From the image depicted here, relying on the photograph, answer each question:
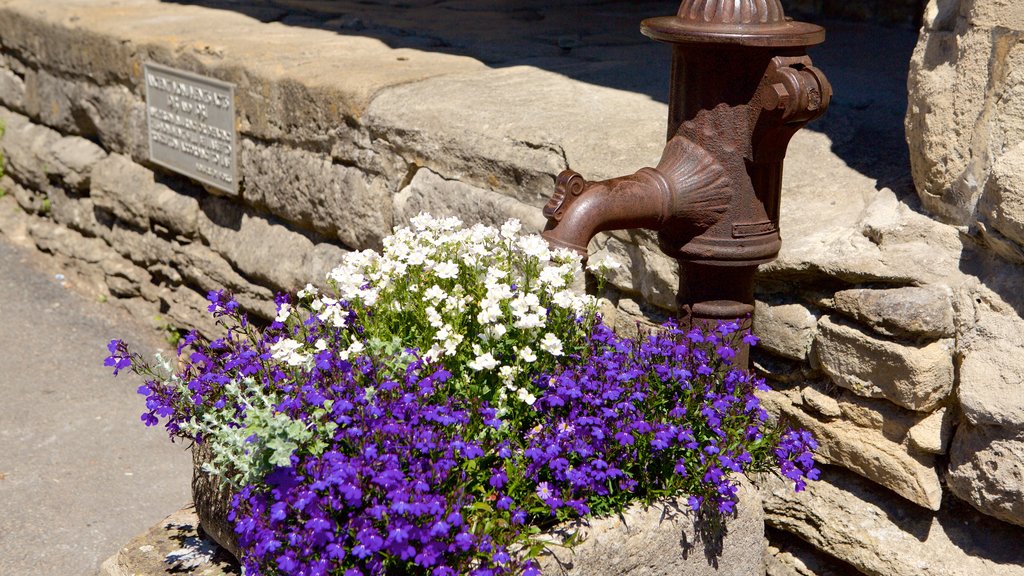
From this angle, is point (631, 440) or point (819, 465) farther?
point (819, 465)

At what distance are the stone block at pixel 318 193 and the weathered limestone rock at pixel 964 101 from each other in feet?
5.41

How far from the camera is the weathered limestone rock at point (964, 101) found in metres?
2.30

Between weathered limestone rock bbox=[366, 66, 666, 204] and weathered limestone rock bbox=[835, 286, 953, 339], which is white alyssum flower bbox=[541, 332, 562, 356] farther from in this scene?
weathered limestone rock bbox=[366, 66, 666, 204]

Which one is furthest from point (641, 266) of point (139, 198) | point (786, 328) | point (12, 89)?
point (12, 89)

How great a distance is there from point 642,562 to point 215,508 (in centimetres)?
90

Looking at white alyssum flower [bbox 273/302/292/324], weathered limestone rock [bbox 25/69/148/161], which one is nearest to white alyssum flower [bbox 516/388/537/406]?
white alyssum flower [bbox 273/302/292/324]

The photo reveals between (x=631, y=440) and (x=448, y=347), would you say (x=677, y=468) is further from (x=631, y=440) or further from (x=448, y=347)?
(x=448, y=347)

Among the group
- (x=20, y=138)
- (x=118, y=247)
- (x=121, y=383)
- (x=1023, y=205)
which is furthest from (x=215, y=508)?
(x=20, y=138)

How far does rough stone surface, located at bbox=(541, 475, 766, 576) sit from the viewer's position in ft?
6.77

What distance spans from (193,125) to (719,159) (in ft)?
8.27

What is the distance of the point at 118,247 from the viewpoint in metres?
4.94

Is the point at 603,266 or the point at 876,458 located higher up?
the point at 603,266

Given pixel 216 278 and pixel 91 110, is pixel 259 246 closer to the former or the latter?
pixel 216 278

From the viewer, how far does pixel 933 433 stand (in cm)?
237
